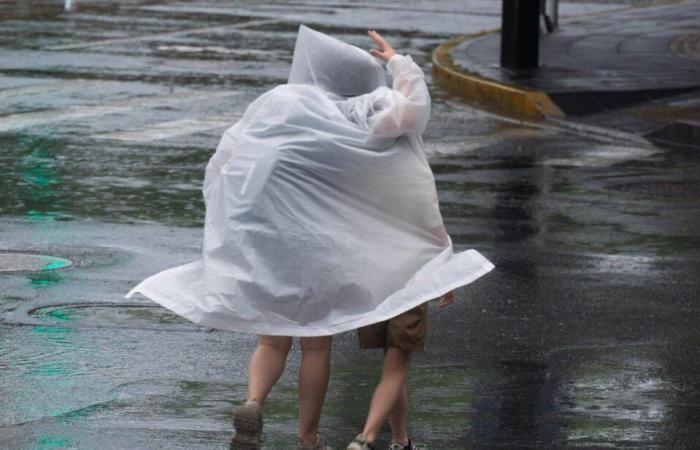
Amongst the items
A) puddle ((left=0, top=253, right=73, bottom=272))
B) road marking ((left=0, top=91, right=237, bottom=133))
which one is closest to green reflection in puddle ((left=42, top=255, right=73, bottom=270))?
puddle ((left=0, top=253, right=73, bottom=272))

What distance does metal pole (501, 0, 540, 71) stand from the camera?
62.7 feet

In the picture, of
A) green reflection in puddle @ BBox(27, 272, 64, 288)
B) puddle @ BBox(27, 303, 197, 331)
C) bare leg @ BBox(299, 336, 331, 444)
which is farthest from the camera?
green reflection in puddle @ BBox(27, 272, 64, 288)

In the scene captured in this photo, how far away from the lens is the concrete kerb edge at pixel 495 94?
1694 centimetres

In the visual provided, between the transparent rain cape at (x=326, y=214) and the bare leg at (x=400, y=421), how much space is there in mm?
444

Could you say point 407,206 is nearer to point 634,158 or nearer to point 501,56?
point 634,158

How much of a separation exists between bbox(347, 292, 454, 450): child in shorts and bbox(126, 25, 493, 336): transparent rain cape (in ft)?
0.41

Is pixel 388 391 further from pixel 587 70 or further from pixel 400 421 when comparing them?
pixel 587 70

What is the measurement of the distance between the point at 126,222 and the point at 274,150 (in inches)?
197

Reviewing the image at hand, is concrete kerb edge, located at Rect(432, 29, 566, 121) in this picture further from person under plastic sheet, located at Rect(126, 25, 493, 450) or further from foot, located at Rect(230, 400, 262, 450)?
foot, located at Rect(230, 400, 262, 450)

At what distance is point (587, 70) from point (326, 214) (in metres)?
13.7

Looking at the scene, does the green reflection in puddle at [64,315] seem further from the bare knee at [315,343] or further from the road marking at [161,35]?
the road marking at [161,35]

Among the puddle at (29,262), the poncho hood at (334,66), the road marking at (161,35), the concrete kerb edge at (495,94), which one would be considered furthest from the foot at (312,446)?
the road marking at (161,35)

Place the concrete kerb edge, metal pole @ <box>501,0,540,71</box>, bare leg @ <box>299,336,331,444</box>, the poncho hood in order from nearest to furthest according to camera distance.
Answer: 1. the poncho hood
2. bare leg @ <box>299,336,331,444</box>
3. the concrete kerb edge
4. metal pole @ <box>501,0,540,71</box>

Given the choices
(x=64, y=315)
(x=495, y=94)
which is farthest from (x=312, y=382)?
(x=495, y=94)
